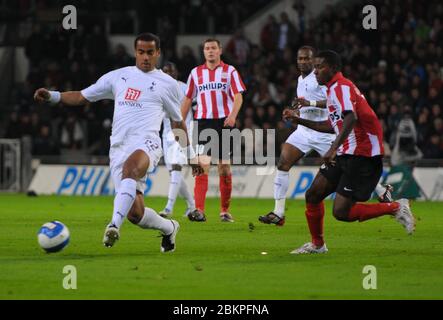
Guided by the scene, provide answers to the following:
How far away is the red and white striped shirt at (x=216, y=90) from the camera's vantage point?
16.5 meters

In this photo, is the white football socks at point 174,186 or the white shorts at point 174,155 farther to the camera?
the white shorts at point 174,155

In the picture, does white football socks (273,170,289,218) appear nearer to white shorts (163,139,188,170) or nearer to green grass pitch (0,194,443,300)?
green grass pitch (0,194,443,300)

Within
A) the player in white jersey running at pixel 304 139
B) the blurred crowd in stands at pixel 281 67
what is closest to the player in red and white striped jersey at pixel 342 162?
the player in white jersey running at pixel 304 139

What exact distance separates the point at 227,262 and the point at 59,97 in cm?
253

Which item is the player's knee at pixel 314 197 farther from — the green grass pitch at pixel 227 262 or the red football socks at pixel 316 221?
the green grass pitch at pixel 227 262

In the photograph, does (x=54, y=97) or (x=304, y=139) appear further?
(x=304, y=139)

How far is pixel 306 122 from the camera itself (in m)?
12.1

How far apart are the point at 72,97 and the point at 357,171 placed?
313 cm

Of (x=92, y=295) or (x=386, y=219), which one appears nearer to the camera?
(x=92, y=295)

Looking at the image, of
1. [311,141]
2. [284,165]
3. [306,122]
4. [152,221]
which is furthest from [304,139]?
[152,221]

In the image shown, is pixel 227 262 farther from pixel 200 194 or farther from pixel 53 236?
pixel 200 194

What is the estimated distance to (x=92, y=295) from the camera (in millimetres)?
8484
